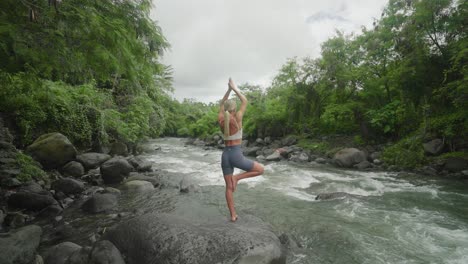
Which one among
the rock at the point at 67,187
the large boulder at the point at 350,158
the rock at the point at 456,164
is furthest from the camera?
the large boulder at the point at 350,158

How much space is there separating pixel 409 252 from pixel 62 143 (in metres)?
11.2

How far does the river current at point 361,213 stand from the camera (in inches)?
195

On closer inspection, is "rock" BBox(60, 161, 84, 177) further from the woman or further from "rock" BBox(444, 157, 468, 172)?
"rock" BBox(444, 157, 468, 172)

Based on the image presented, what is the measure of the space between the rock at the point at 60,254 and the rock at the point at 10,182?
4.44 meters

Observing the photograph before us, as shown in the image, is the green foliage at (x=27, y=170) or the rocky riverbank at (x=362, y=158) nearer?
the green foliage at (x=27, y=170)

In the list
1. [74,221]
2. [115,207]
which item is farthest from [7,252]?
[115,207]

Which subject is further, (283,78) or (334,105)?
(283,78)

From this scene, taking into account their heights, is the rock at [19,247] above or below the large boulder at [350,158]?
above

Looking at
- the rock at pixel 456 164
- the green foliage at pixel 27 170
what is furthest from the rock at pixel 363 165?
the green foliage at pixel 27 170

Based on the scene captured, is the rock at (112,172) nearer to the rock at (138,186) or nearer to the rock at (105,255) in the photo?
the rock at (138,186)

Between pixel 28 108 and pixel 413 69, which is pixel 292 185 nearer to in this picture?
pixel 413 69

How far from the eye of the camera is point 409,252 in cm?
496

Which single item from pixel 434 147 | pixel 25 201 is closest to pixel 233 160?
pixel 25 201

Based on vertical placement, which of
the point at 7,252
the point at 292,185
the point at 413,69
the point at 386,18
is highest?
the point at 386,18
